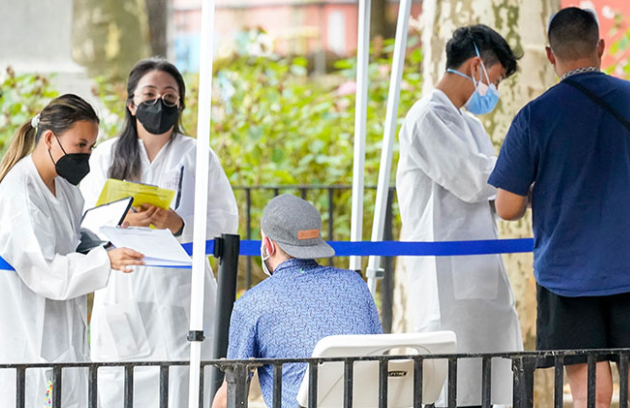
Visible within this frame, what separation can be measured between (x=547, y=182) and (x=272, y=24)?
12.9 metres

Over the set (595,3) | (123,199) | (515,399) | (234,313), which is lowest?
(515,399)

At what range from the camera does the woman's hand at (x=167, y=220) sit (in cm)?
437

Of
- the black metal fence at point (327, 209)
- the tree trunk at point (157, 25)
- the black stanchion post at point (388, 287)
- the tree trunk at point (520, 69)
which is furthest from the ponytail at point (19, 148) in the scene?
the tree trunk at point (157, 25)

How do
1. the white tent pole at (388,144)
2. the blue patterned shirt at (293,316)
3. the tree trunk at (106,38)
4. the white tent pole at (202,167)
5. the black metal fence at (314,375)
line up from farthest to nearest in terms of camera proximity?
the tree trunk at (106,38) < the white tent pole at (388,144) < the blue patterned shirt at (293,316) < the white tent pole at (202,167) < the black metal fence at (314,375)

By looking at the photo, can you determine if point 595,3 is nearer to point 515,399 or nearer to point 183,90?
point 183,90

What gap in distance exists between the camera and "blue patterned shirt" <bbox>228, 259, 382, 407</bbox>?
10.5ft

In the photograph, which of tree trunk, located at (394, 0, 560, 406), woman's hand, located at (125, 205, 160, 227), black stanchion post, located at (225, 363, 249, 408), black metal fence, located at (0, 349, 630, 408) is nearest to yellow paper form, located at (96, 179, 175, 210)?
woman's hand, located at (125, 205, 160, 227)

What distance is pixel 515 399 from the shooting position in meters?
3.06

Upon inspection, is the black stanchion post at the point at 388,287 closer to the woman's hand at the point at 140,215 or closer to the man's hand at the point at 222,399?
the woman's hand at the point at 140,215

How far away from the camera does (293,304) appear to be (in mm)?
3219

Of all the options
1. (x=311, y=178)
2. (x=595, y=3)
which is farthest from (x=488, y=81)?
(x=595, y=3)

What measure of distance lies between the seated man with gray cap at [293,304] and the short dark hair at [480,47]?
1483 millimetres

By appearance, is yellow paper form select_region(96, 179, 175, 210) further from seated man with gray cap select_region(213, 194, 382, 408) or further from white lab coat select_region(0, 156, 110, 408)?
seated man with gray cap select_region(213, 194, 382, 408)

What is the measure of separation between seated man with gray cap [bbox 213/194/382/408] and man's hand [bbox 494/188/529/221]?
0.79m
